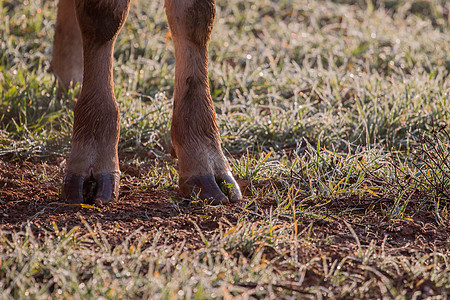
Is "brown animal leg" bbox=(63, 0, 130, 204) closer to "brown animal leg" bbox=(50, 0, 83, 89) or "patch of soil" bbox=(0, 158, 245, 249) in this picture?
"patch of soil" bbox=(0, 158, 245, 249)

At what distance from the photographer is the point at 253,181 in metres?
3.09

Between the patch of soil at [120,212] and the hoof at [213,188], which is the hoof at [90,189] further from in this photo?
the hoof at [213,188]

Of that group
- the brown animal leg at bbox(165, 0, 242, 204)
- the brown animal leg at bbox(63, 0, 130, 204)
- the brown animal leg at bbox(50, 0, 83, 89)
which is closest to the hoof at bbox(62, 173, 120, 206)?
the brown animal leg at bbox(63, 0, 130, 204)

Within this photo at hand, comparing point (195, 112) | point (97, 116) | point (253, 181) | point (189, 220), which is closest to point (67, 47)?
point (97, 116)

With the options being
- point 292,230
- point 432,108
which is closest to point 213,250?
point 292,230

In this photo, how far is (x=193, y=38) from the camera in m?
2.94

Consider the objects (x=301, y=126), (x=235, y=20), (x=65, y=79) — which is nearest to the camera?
(x=301, y=126)

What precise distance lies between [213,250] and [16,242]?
71 centimetres

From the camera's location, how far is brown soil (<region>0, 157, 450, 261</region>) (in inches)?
94.0

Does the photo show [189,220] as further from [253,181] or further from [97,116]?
[97,116]

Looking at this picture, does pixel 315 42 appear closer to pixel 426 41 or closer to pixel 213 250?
pixel 426 41

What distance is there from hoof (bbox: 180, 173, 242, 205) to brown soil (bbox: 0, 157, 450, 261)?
2.2 inches

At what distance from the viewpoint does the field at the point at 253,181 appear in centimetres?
202

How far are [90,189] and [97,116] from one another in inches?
14.3
